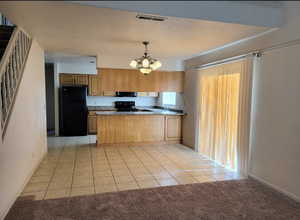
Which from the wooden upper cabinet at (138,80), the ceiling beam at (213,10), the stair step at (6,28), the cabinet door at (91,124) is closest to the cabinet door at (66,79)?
the cabinet door at (91,124)

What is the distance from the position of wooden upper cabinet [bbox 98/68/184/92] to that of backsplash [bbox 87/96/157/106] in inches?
90.0

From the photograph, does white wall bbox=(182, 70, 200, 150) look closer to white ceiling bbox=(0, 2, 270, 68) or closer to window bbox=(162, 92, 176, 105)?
window bbox=(162, 92, 176, 105)

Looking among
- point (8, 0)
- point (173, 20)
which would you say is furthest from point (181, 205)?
point (8, 0)

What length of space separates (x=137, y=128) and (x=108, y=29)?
122 inches

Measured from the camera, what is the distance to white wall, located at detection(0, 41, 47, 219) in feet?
8.30

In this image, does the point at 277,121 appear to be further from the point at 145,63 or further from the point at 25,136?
the point at 25,136

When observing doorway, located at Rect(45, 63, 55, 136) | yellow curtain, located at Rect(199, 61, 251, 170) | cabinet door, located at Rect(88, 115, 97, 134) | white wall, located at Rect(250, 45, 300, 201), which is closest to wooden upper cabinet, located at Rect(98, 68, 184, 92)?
yellow curtain, located at Rect(199, 61, 251, 170)

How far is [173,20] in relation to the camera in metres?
2.76

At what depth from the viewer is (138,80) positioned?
19.2 feet

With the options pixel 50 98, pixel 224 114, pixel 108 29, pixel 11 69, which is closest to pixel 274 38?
pixel 224 114

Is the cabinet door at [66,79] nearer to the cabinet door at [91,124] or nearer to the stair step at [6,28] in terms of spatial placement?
the cabinet door at [91,124]

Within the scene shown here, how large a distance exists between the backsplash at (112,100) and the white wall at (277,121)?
5211mm

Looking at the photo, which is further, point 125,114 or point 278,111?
point 125,114

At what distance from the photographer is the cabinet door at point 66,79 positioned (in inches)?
282
